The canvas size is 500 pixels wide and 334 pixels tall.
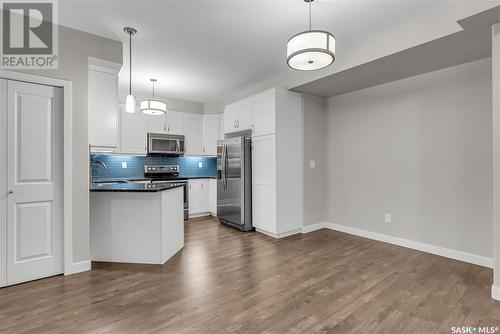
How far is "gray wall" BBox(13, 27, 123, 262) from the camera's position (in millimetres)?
2803

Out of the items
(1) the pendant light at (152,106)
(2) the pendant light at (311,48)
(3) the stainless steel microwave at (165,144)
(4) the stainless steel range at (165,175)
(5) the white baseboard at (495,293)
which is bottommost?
(5) the white baseboard at (495,293)

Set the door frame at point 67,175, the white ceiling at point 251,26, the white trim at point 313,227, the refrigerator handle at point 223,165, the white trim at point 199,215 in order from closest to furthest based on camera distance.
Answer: the white ceiling at point 251,26
the door frame at point 67,175
the white trim at point 313,227
the refrigerator handle at point 223,165
the white trim at point 199,215

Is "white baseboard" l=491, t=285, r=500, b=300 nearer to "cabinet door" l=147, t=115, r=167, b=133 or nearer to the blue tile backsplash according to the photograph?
the blue tile backsplash

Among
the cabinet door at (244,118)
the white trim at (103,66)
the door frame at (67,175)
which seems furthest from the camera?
the cabinet door at (244,118)

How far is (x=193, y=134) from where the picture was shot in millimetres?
6016

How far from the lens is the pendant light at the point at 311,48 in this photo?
202cm

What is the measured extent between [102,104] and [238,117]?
239 centimetres

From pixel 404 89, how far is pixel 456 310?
2833mm

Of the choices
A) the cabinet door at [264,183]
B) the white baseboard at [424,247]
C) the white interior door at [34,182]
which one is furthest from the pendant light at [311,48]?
the white baseboard at [424,247]

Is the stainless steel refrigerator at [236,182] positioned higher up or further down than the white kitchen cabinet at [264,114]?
further down

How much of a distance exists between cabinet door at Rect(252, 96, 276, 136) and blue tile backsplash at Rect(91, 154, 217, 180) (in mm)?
2347

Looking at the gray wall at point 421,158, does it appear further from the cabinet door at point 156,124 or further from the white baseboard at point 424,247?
the cabinet door at point 156,124

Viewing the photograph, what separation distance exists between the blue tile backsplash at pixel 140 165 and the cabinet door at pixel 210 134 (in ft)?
1.54

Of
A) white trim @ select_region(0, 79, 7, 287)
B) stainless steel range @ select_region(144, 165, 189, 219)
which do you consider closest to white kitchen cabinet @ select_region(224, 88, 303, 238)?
stainless steel range @ select_region(144, 165, 189, 219)
